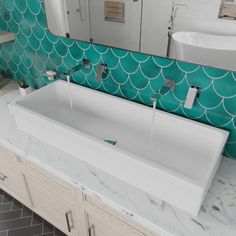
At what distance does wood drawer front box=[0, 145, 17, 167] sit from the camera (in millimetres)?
1355

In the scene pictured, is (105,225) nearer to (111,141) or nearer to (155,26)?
(111,141)

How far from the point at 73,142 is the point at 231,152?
690 mm

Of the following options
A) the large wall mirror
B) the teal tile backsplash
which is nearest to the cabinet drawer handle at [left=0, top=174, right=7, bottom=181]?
the teal tile backsplash

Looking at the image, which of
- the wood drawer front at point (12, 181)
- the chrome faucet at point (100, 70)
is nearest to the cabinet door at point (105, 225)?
the wood drawer front at point (12, 181)

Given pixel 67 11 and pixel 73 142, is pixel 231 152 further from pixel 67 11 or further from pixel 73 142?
pixel 67 11

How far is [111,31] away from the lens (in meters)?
1.20

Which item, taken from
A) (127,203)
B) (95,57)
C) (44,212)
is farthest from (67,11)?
(44,212)

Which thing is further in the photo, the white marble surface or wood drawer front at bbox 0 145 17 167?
wood drawer front at bbox 0 145 17 167

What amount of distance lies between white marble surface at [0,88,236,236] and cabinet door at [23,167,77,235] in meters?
0.16

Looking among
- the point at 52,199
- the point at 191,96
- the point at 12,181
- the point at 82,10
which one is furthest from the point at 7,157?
the point at 191,96

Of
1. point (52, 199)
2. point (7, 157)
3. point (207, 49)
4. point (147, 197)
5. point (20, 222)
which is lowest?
point (20, 222)

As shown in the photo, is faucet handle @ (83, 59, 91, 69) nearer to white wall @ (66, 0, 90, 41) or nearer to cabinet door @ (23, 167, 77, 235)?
white wall @ (66, 0, 90, 41)

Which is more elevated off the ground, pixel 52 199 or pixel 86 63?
pixel 86 63

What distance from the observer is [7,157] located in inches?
55.6
